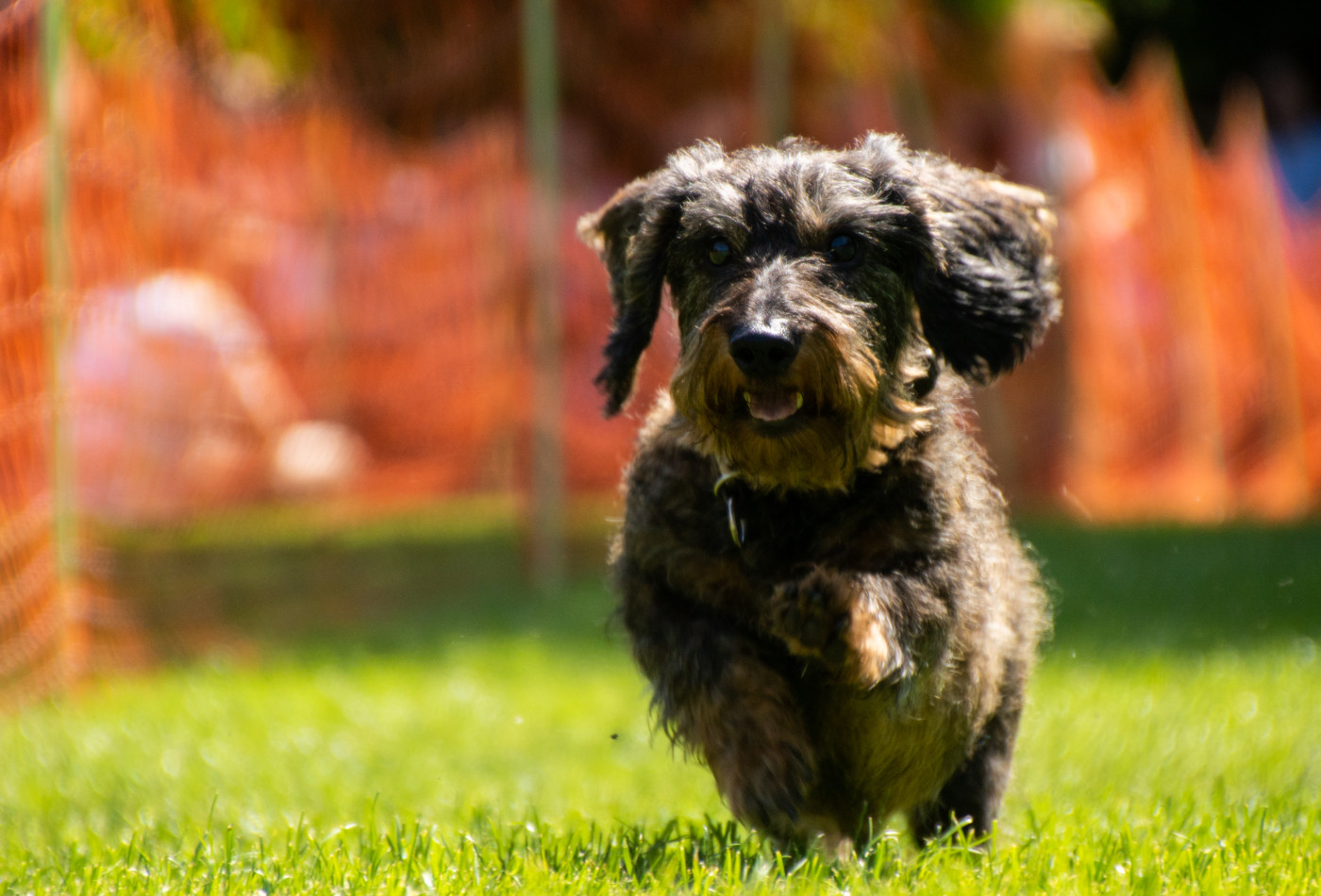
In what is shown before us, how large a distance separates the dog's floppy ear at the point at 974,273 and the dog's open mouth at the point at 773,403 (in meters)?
0.57

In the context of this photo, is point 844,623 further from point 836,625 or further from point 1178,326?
point 1178,326

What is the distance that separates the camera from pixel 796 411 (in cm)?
335

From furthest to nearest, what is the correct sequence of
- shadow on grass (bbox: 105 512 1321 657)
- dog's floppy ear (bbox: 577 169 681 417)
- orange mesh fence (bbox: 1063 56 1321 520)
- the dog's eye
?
1. orange mesh fence (bbox: 1063 56 1321 520)
2. shadow on grass (bbox: 105 512 1321 657)
3. dog's floppy ear (bbox: 577 169 681 417)
4. the dog's eye

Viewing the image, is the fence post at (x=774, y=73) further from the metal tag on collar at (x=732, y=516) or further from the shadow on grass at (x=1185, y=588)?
the metal tag on collar at (x=732, y=516)

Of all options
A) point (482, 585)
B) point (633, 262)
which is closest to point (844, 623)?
point (633, 262)

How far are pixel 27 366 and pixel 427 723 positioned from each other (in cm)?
227

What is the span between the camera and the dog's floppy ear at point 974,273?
146 inches

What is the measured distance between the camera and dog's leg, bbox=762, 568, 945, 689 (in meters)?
3.00

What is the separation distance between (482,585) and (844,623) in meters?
7.35

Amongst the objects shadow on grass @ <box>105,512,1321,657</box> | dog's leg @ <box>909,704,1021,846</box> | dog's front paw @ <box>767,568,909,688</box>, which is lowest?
shadow on grass @ <box>105,512,1321,657</box>

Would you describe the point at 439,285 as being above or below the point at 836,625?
above

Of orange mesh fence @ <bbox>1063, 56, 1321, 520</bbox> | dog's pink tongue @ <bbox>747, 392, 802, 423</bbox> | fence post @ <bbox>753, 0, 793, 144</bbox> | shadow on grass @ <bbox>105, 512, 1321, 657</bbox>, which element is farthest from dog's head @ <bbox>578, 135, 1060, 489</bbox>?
orange mesh fence @ <bbox>1063, 56, 1321, 520</bbox>

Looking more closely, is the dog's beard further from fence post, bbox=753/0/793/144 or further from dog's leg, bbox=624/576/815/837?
fence post, bbox=753/0/793/144

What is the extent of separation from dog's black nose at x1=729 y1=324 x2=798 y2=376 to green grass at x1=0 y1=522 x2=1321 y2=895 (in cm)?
Result: 107
